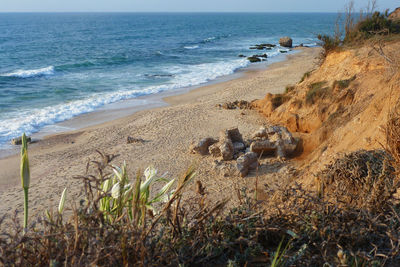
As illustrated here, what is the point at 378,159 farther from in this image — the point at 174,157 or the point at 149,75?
the point at 149,75

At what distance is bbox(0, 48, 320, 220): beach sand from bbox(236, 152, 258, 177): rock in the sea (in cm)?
18

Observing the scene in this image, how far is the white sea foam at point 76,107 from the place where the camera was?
14.1m

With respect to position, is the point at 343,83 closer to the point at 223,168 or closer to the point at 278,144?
the point at 278,144

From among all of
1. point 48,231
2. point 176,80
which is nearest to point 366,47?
point 48,231

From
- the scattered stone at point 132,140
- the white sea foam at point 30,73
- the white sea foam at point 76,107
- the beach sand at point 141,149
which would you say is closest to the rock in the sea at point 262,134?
the beach sand at point 141,149

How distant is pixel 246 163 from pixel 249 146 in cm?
143

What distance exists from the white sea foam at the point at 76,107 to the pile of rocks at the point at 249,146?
24.8 feet

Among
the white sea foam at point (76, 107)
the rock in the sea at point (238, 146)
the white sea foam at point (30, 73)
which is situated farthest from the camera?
the white sea foam at point (30, 73)

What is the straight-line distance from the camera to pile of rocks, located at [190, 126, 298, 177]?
350 inches

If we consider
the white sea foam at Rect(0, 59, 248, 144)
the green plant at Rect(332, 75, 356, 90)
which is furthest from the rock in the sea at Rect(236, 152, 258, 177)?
the white sea foam at Rect(0, 59, 248, 144)

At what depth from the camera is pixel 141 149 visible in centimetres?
1101

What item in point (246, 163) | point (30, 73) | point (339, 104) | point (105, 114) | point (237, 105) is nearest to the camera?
point (246, 163)

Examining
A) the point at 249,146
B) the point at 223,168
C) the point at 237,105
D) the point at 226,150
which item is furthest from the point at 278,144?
the point at 237,105

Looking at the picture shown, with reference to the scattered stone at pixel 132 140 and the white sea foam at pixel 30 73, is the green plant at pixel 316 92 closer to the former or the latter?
the scattered stone at pixel 132 140
